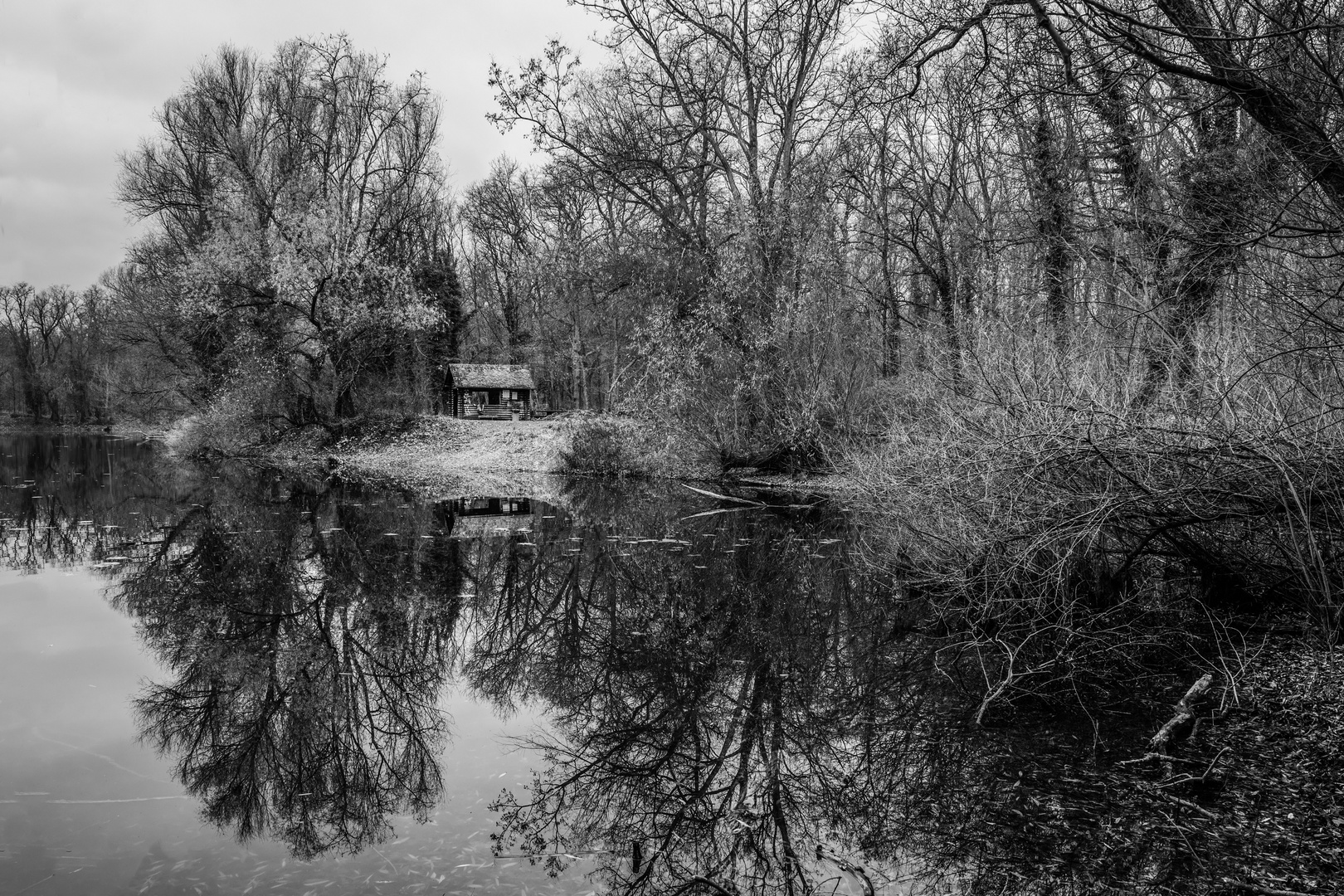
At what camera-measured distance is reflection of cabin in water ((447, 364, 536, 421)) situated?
42031 millimetres

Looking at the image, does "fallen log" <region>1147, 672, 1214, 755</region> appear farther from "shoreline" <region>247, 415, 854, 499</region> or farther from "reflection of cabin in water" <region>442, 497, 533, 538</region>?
"shoreline" <region>247, 415, 854, 499</region>

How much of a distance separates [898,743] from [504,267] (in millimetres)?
46505

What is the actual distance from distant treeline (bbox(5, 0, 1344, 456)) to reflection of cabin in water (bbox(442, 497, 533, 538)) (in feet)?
16.2

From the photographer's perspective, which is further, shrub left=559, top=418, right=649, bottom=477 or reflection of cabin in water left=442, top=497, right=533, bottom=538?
shrub left=559, top=418, right=649, bottom=477

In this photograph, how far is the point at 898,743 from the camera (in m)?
5.24

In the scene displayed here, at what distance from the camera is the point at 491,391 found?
4328 centimetres

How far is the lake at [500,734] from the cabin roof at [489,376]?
31.1 meters

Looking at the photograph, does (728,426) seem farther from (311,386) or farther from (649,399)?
(311,386)

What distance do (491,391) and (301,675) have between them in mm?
37481

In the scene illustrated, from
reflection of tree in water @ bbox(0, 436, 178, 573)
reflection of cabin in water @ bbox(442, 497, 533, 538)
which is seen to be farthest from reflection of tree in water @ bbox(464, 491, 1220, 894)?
reflection of tree in water @ bbox(0, 436, 178, 573)

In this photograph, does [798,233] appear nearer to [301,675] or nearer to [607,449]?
[607,449]

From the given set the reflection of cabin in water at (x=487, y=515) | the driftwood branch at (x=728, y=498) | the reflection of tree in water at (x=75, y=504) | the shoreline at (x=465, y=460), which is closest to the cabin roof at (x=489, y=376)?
the shoreline at (x=465, y=460)

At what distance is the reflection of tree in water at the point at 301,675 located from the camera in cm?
478

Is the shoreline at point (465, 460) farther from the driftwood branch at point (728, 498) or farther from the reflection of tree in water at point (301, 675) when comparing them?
the reflection of tree in water at point (301, 675)
